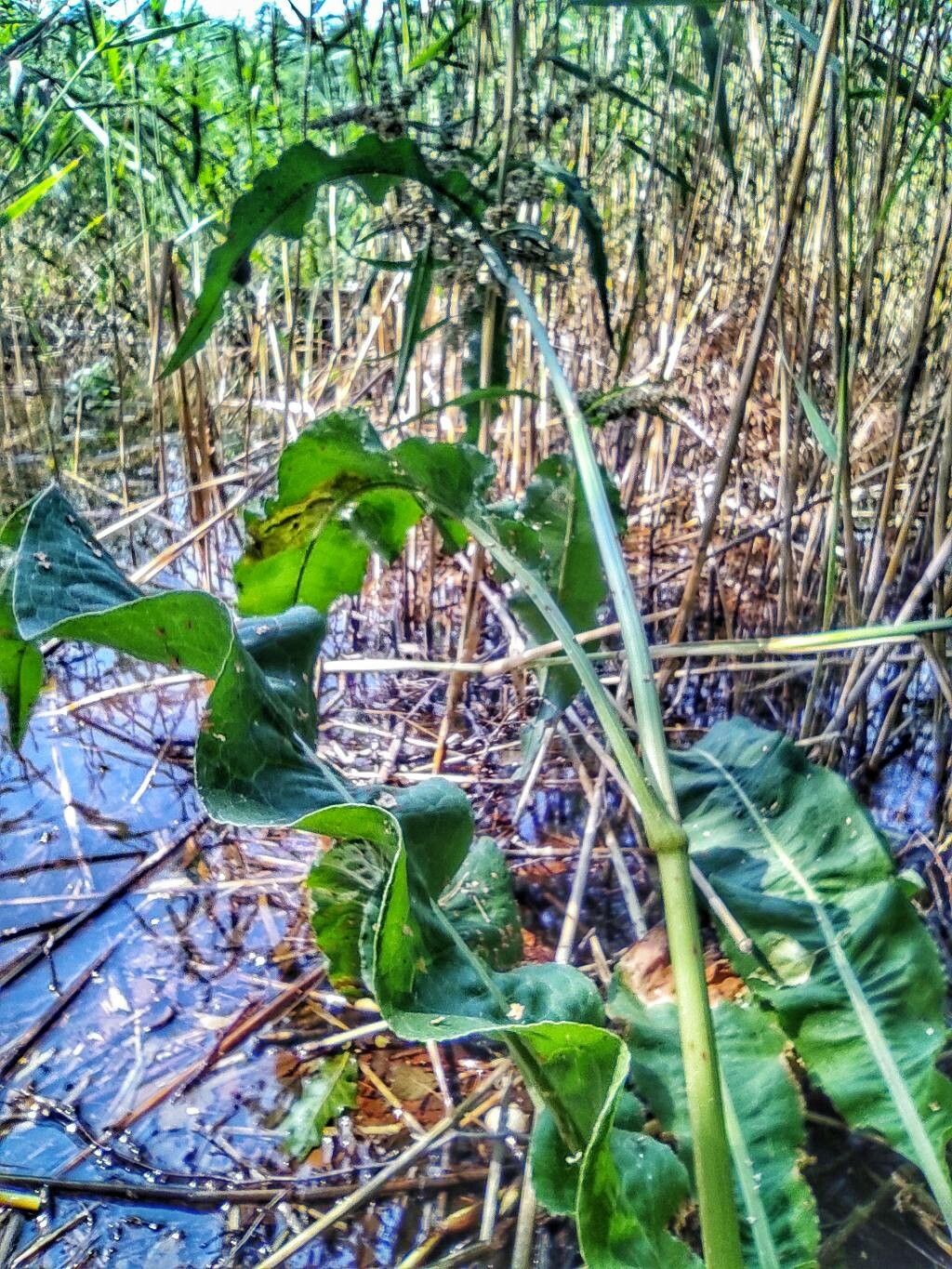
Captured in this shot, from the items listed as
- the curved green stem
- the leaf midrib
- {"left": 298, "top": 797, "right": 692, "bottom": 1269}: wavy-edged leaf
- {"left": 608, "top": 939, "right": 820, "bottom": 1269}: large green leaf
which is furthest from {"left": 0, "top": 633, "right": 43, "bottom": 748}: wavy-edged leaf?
the leaf midrib

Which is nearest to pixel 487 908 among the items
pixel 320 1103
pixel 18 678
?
pixel 320 1103

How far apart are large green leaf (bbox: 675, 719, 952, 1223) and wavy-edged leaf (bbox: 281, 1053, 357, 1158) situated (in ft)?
1.14

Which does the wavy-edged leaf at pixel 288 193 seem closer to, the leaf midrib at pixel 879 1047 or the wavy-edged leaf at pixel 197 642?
the wavy-edged leaf at pixel 197 642

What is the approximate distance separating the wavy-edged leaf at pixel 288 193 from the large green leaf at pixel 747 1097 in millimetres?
602

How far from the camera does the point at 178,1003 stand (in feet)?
3.11

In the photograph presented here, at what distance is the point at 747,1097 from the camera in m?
0.69

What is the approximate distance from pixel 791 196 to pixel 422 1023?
0.61 meters

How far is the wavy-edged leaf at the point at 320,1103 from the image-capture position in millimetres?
800

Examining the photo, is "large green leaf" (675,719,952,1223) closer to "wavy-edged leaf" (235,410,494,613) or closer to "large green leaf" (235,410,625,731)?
"large green leaf" (235,410,625,731)

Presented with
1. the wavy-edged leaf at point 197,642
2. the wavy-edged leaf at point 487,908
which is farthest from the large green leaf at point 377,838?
the wavy-edged leaf at point 487,908

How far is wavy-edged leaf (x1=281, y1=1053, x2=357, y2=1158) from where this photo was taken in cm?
80

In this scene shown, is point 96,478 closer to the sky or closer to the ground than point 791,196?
closer to the ground

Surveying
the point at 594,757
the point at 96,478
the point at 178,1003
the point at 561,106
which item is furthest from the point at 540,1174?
the point at 96,478

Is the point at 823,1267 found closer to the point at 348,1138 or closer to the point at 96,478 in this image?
the point at 348,1138
